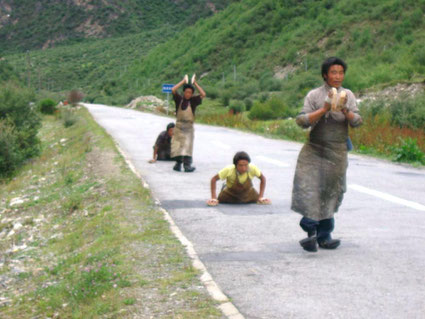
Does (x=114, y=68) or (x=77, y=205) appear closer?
(x=77, y=205)

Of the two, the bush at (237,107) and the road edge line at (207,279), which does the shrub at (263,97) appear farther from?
the road edge line at (207,279)

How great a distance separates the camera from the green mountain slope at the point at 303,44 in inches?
1891

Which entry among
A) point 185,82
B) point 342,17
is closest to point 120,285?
point 185,82

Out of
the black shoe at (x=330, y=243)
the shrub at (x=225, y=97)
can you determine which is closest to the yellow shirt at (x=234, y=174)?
the black shoe at (x=330, y=243)

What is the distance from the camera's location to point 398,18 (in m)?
55.1

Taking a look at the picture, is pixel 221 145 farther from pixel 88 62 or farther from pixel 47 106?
pixel 88 62

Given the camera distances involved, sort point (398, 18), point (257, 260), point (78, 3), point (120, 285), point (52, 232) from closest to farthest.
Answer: point (120, 285), point (257, 260), point (52, 232), point (398, 18), point (78, 3)

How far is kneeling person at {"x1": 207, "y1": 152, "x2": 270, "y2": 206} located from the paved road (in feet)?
0.54

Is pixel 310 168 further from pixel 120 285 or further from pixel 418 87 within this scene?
pixel 418 87

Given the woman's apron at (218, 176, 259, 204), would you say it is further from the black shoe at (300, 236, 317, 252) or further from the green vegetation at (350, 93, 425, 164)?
the green vegetation at (350, 93, 425, 164)

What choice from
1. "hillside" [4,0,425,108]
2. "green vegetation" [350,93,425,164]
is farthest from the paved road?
"hillside" [4,0,425,108]

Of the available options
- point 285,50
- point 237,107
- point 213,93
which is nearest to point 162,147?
point 237,107

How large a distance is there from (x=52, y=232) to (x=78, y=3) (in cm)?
14418

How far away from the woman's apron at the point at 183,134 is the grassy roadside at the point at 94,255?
1.12 meters
